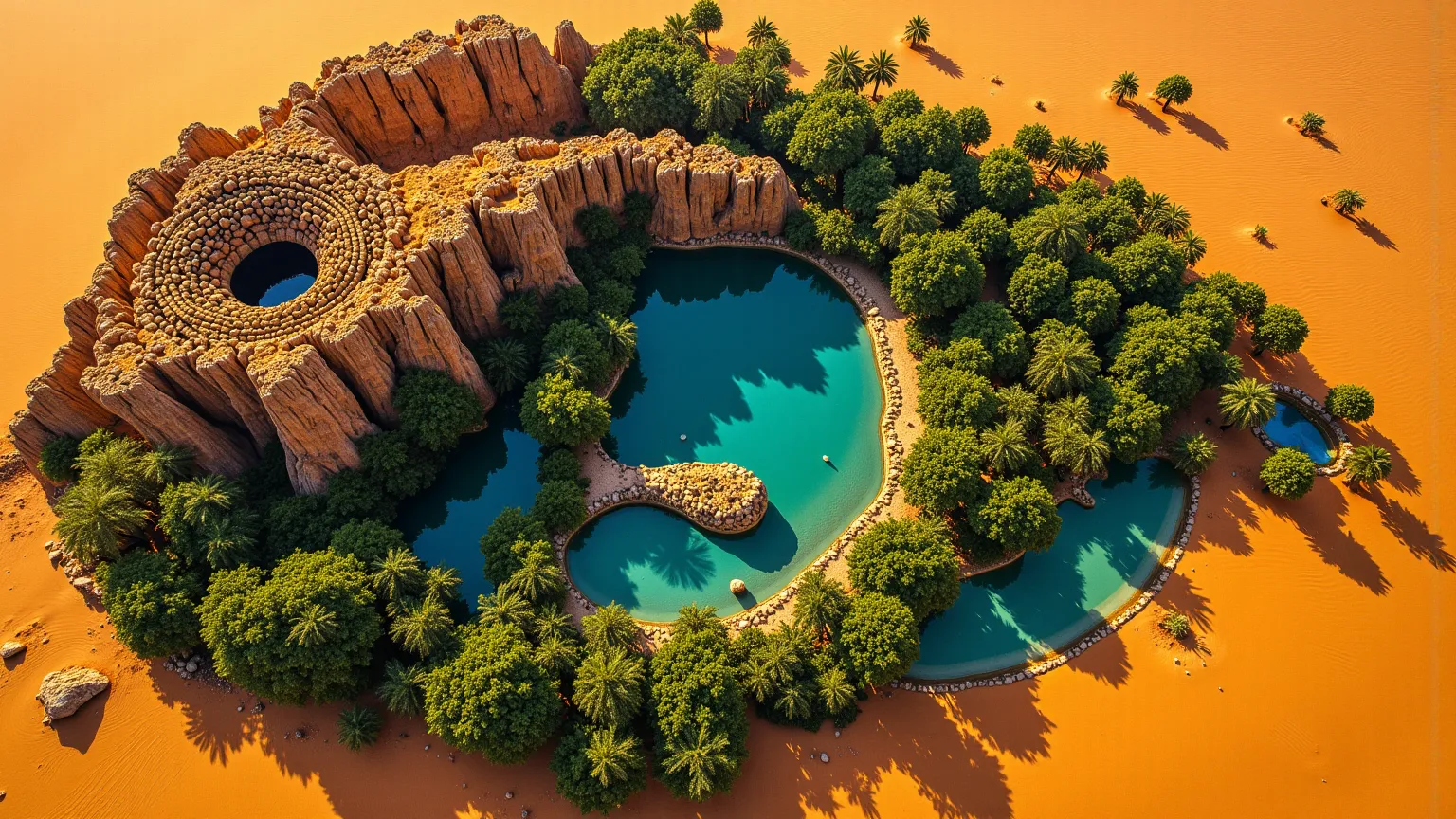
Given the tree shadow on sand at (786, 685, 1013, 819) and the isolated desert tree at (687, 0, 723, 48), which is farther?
the isolated desert tree at (687, 0, 723, 48)

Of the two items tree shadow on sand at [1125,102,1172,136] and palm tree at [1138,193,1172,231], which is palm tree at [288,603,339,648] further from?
tree shadow on sand at [1125,102,1172,136]

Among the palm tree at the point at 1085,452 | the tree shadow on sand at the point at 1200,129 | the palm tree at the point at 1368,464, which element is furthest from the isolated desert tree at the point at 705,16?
the palm tree at the point at 1368,464

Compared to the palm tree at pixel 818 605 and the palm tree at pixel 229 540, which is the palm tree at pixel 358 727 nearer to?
the palm tree at pixel 229 540

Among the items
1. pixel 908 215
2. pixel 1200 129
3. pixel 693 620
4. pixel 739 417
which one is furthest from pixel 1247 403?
pixel 693 620

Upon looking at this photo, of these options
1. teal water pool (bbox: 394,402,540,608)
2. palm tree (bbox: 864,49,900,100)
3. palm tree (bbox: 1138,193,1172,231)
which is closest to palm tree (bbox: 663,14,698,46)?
palm tree (bbox: 864,49,900,100)

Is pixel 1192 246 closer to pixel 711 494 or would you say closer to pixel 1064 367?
pixel 1064 367
